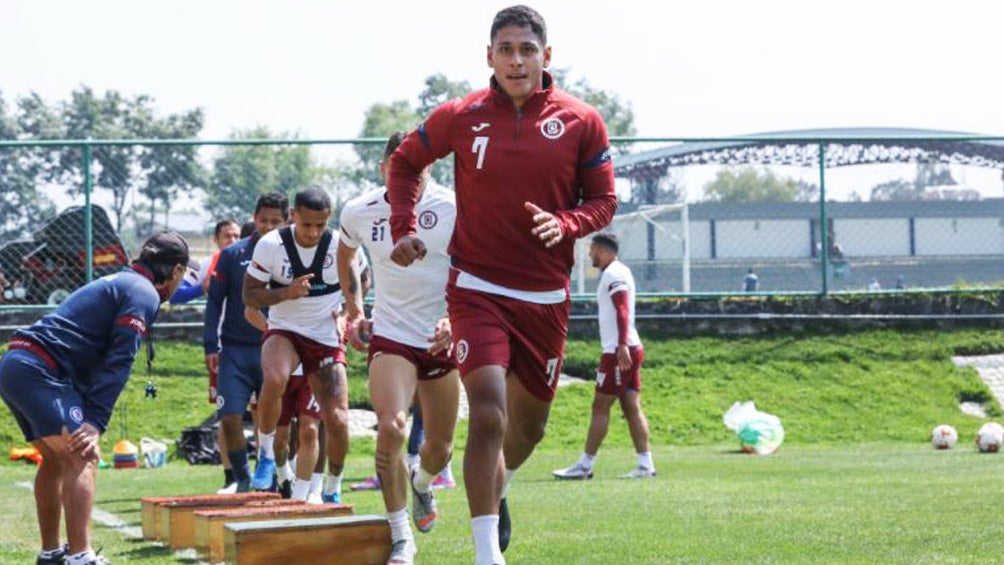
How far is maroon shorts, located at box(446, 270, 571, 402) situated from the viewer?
25.0 feet

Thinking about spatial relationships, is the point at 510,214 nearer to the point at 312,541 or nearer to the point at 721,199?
the point at 312,541

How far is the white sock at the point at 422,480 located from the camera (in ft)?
30.7

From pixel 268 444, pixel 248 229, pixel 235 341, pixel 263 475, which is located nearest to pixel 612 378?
pixel 248 229

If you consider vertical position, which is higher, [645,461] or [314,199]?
[314,199]

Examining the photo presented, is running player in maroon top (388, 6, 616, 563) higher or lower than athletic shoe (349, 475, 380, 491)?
higher

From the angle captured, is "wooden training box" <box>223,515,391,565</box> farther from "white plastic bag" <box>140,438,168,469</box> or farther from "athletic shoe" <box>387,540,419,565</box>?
"white plastic bag" <box>140,438,168,469</box>

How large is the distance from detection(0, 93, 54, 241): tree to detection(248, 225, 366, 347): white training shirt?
10.9 m

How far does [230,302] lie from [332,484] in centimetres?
217

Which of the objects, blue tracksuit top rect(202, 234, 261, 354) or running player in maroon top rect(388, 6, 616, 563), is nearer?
running player in maroon top rect(388, 6, 616, 563)

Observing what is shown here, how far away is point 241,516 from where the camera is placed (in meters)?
9.13

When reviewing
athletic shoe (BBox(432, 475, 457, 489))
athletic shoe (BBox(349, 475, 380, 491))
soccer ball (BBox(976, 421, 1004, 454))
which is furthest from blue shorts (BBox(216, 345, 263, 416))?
soccer ball (BBox(976, 421, 1004, 454))

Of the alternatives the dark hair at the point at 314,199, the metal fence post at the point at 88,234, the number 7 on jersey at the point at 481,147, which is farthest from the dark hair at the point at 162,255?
the metal fence post at the point at 88,234

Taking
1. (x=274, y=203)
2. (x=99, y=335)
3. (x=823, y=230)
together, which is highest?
(x=274, y=203)

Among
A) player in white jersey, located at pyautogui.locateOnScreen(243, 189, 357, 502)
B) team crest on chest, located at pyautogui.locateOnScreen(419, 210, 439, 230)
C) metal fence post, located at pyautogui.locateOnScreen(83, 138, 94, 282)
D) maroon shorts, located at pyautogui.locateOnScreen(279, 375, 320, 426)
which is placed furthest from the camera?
metal fence post, located at pyautogui.locateOnScreen(83, 138, 94, 282)
